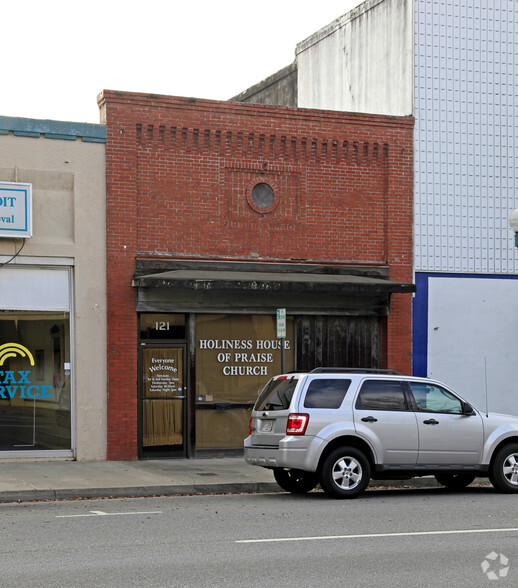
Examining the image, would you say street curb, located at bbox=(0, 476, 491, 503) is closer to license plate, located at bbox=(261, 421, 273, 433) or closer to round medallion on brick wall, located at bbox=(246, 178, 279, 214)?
license plate, located at bbox=(261, 421, 273, 433)

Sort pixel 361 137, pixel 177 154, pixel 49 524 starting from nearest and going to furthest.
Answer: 1. pixel 49 524
2. pixel 177 154
3. pixel 361 137

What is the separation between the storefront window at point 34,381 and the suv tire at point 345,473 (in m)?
6.59

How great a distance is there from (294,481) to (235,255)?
6205mm

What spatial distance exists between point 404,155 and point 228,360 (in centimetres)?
592

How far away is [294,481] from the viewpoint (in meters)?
14.7

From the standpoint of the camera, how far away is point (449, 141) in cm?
2147

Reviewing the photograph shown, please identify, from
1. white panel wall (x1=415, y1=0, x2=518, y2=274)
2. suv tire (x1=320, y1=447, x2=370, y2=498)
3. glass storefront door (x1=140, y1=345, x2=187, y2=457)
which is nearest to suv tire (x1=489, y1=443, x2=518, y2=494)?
suv tire (x1=320, y1=447, x2=370, y2=498)

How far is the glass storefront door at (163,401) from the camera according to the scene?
1889cm

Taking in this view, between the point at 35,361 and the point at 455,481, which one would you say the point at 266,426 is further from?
the point at 35,361

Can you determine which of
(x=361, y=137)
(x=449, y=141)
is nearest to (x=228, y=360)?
(x=361, y=137)

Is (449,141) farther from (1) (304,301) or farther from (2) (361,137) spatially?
(1) (304,301)

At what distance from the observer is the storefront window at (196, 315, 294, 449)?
759 inches

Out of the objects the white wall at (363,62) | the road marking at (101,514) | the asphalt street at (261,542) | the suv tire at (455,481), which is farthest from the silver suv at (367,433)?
the white wall at (363,62)

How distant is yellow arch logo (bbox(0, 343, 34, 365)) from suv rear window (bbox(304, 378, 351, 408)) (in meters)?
6.57
